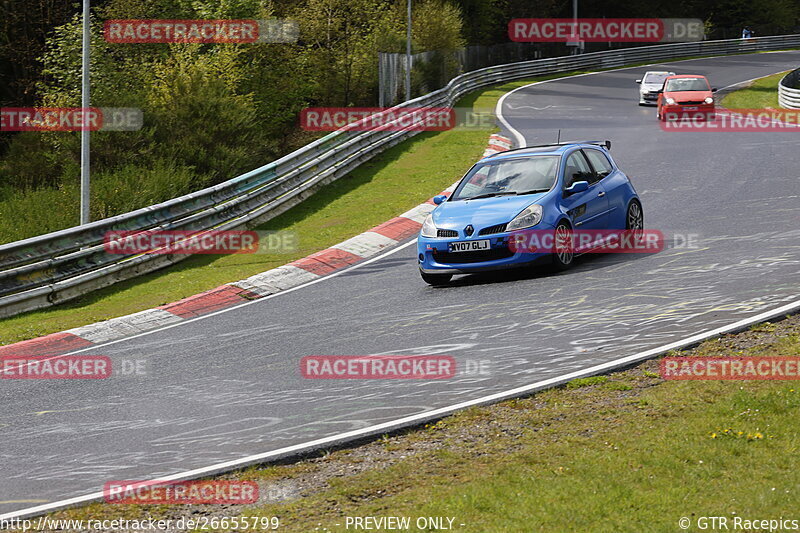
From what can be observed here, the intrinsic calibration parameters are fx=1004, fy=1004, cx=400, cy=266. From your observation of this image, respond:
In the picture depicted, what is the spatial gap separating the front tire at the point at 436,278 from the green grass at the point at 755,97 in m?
26.4

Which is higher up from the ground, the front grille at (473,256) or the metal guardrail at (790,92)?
the metal guardrail at (790,92)

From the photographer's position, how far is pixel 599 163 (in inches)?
561

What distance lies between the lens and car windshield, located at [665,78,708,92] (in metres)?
32.3

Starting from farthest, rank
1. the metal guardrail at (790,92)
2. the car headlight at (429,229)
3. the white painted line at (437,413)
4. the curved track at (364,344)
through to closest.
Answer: the metal guardrail at (790,92)
the car headlight at (429,229)
the curved track at (364,344)
the white painted line at (437,413)

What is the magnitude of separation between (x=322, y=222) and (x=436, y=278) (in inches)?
247

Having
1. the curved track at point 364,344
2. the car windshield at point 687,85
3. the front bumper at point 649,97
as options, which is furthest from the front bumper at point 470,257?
the front bumper at point 649,97

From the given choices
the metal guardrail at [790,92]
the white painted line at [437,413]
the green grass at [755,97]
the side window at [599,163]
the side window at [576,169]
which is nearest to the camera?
the white painted line at [437,413]

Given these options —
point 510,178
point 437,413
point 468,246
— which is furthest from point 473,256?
point 437,413

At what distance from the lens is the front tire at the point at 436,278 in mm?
13023

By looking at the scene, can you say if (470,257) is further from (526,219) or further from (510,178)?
(510,178)

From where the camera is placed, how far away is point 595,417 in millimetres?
7270

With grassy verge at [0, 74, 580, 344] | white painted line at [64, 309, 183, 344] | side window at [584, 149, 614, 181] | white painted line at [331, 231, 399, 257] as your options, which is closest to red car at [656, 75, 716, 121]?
grassy verge at [0, 74, 580, 344]

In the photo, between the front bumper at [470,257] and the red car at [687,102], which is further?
the red car at [687,102]

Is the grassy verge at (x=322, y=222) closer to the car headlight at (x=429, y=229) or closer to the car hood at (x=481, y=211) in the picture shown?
the car headlight at (x=429, y=229)
